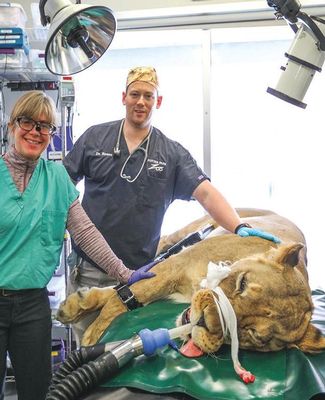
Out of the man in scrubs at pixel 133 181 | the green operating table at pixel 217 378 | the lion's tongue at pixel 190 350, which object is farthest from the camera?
the man in scrubs at pixel 133 181

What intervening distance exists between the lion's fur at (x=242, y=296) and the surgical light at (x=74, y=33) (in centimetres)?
86

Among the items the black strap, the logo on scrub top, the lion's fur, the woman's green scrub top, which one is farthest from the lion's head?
the logo on scrub top

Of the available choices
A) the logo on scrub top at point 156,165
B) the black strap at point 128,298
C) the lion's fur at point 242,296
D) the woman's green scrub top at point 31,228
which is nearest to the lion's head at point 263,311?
the lion's fur at point 242,296

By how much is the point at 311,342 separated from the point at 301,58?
0.91 metres

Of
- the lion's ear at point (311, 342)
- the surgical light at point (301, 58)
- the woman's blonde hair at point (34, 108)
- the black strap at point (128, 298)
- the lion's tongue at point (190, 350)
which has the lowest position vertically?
the black strap at point (128, 298)

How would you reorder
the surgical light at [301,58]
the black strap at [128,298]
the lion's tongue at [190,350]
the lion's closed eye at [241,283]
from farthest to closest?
1. the black strap at [128,298]
2. the surgical light at [301,58]
3. the lion's closed eye at [241,283]
4. the lion's tongue at [190,350]

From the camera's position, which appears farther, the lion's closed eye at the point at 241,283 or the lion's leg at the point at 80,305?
the lion's leg at the point at 80,305

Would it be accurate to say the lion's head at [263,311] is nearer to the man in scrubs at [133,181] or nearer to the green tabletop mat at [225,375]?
the green tabletop mat at [225,375]

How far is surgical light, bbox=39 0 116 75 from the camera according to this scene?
135cm

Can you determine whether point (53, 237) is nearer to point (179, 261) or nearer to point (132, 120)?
point (179, 261)

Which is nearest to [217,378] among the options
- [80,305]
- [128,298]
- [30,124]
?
[128,298]

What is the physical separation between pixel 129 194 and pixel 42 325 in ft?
2.38

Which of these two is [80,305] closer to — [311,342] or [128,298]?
[128,298]

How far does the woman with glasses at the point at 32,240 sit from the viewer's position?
1.58 meters
